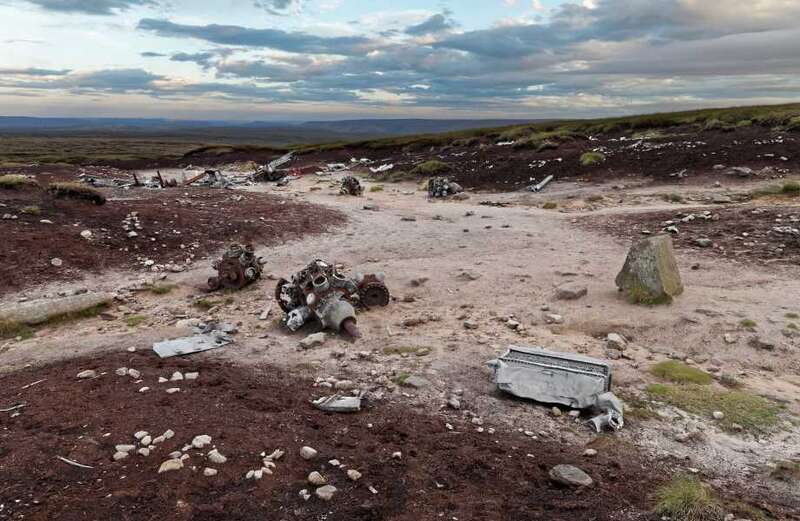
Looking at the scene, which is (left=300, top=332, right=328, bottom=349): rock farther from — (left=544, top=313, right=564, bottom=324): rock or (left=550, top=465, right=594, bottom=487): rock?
(left=550, top=465, right=594, bottom=487): rock

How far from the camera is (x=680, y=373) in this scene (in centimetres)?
685

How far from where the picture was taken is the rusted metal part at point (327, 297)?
845 centimetres

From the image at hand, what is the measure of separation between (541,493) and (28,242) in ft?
42.7

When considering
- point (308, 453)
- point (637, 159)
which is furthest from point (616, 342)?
point (637, 159)

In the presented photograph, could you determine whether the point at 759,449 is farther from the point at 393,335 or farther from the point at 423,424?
the point at 393,335

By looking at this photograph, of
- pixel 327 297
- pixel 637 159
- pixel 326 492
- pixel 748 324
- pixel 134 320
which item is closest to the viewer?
pixel 326 492

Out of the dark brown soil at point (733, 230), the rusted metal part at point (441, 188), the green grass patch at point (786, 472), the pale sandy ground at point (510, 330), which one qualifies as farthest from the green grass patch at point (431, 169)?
the green grass patch at point (786, 472)

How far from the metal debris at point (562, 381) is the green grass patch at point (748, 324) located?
3.23m

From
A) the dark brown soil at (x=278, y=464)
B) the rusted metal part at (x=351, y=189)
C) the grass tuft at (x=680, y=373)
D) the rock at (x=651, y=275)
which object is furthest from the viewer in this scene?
the rusted metal part at (x=351, y=189)

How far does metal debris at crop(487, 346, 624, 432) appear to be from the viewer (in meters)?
5.94

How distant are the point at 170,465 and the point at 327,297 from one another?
4.25m

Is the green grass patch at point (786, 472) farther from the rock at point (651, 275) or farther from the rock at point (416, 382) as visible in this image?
the rock at point (651, 275)

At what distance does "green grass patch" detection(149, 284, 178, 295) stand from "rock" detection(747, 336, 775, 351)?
35.1 ft

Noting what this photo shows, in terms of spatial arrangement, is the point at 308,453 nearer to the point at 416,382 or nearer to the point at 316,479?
the point at 316,479
